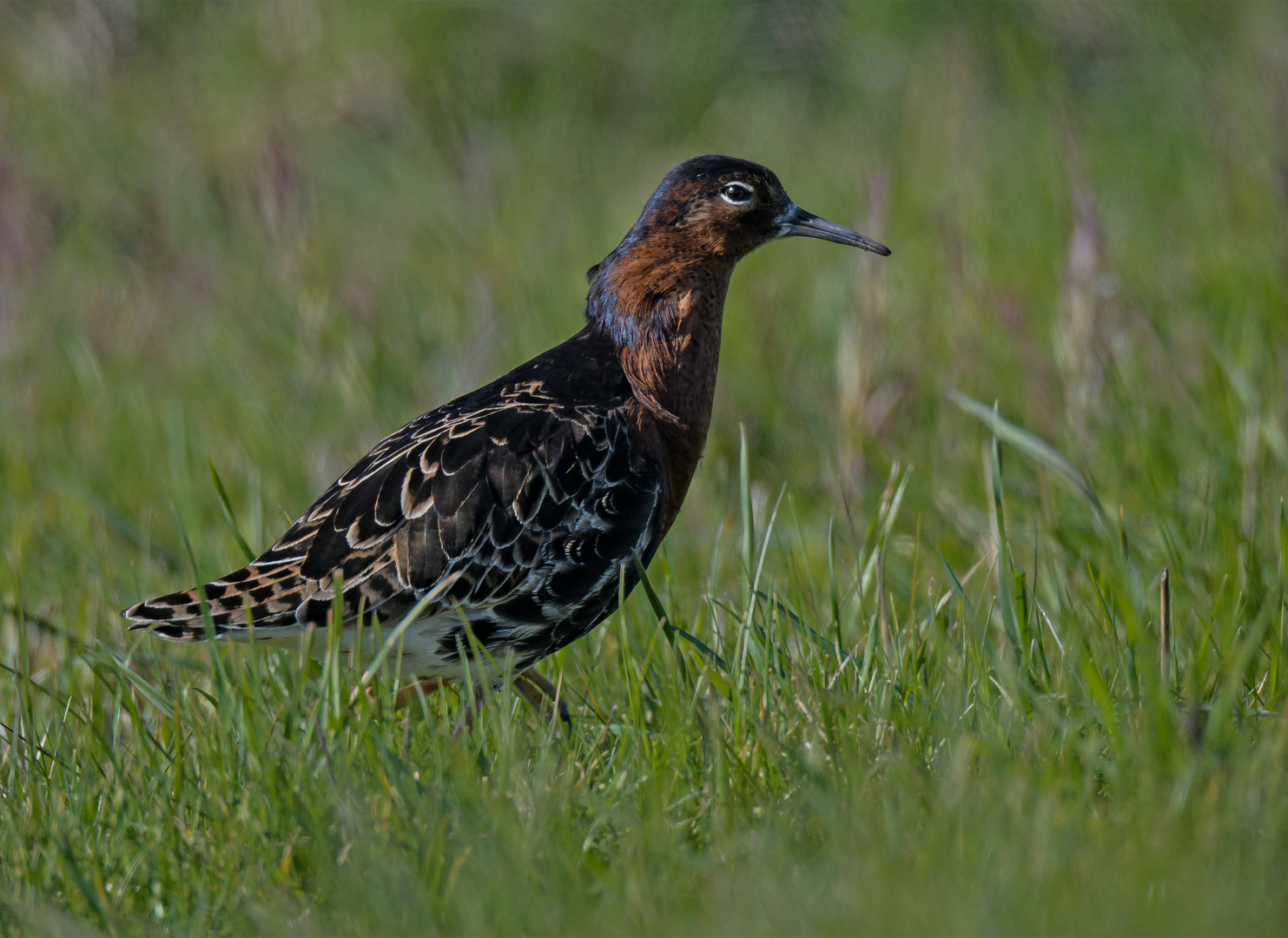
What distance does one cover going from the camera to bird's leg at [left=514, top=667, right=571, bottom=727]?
3.75 meters

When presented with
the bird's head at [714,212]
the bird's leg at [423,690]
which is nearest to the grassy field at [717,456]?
the bird's leg at [423,690]

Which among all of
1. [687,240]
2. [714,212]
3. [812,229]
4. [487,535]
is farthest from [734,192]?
[487,535]

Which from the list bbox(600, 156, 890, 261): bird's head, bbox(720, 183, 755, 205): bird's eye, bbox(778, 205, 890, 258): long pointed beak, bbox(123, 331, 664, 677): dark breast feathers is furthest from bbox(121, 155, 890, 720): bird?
bbox(778, 205, 890, 258): long pointed beak

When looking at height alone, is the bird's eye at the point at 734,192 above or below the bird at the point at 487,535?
above

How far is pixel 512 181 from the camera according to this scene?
9352 millimetres

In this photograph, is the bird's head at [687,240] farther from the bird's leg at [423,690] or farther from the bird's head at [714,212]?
the bird's leg at [423,690]

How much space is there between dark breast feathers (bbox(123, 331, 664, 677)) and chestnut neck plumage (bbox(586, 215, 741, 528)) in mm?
204

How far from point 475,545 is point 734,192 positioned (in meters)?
1.48

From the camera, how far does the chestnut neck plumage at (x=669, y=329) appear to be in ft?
14.0

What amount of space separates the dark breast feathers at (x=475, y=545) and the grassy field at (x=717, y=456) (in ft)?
0.69

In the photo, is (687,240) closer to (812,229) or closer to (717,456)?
(812,229)

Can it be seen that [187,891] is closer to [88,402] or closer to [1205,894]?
[1205,894]

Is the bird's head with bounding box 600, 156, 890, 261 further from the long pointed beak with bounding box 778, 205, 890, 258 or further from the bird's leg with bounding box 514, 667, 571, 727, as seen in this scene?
the bird's leg with bounding box 514, 667, 571, 727

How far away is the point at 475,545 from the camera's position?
391 cm
